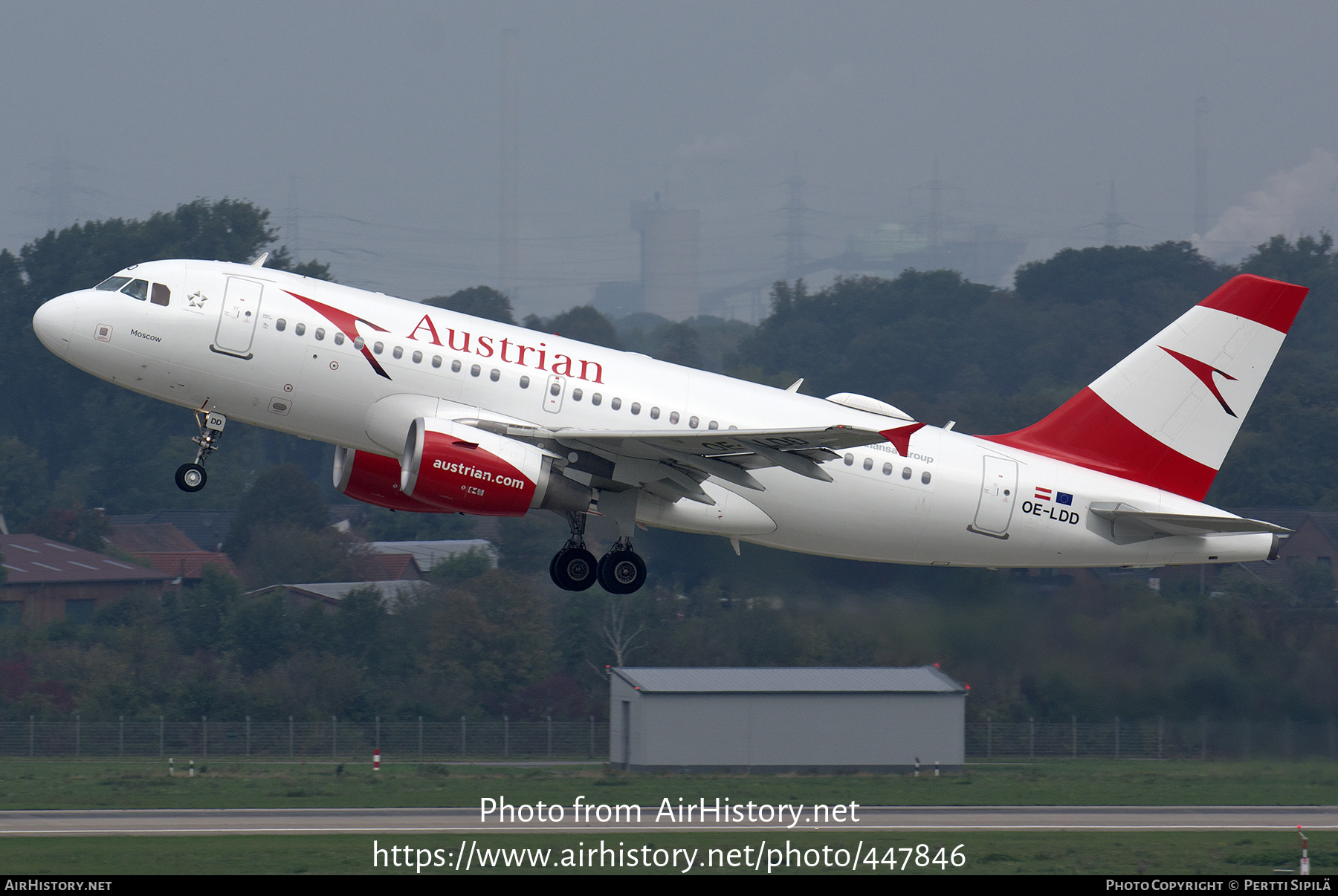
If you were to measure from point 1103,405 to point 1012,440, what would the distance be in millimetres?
2250

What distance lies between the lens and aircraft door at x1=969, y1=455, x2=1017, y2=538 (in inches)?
1358

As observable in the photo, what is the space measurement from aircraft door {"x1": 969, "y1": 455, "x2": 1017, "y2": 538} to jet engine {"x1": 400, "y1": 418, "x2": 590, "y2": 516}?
9362mm

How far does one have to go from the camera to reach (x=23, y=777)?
5447cm

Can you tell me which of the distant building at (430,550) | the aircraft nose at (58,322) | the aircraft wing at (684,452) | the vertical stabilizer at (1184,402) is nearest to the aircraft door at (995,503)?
the vertical stabilizer at (1184,402)

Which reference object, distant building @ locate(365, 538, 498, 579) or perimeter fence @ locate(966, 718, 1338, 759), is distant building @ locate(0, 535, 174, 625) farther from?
perimeter fence @ locate(966, 718, 1338, 759)

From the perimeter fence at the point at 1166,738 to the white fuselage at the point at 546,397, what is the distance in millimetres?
15796

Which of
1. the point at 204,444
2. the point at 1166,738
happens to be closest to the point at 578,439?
the point at 204,444

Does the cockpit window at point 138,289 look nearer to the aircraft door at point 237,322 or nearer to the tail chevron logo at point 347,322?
the aircraft door at point 237,322

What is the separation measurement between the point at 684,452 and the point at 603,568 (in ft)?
11.6

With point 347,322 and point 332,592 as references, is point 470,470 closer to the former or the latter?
point 347,322

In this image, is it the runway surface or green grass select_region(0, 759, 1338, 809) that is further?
green grass select_region(0, 759, 1338, 809)

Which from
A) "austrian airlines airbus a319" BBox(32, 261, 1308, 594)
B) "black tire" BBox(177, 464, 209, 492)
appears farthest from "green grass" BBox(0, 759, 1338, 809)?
"black tire" BBox(177, 464, 209, 492)

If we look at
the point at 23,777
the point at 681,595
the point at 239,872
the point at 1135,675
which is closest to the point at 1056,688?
the point at 1135,675

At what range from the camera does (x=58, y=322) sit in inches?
1267
